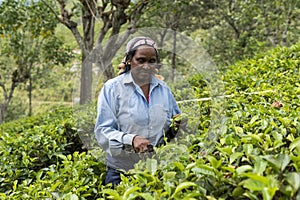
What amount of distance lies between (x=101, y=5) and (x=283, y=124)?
5741mm

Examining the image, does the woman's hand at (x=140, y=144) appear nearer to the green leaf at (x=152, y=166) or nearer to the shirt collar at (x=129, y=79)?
the shirt collar at (x=129, y=79)

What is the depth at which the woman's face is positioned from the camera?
7.41 feet

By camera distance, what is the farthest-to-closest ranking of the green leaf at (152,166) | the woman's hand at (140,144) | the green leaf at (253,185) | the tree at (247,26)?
the tree at (247,26) < the woman's hand at (140,144) < the green leaf at (152,166) < the green leaf at (253,185)

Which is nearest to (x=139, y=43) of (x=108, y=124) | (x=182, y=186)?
(x=108, y=124)

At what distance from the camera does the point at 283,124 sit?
6.02 ft

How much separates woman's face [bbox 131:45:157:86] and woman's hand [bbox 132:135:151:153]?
0.39 meters

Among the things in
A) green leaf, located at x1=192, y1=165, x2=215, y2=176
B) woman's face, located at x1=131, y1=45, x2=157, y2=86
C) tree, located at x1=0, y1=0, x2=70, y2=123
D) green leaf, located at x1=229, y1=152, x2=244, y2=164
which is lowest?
green leaf, located at x1=192, y1=165, x2=215, y2=176

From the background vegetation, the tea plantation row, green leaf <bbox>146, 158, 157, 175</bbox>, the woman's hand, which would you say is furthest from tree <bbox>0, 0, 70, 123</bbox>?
green leaf <bbox>146, 158, 157, 175</bbox>

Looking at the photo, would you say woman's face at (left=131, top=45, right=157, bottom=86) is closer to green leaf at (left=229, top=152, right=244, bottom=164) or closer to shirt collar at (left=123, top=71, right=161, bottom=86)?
shirt collar at (left=123, top=71, right=161, bottom=86)

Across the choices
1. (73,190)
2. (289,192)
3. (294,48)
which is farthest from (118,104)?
(294,48)

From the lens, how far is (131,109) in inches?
90.7

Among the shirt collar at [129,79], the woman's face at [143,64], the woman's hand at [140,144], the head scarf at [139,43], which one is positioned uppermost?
the head scarf at [139,43]

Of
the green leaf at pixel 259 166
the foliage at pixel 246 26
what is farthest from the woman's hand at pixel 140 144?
the foliage at pixel 246 26

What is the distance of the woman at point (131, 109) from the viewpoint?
227 cm
